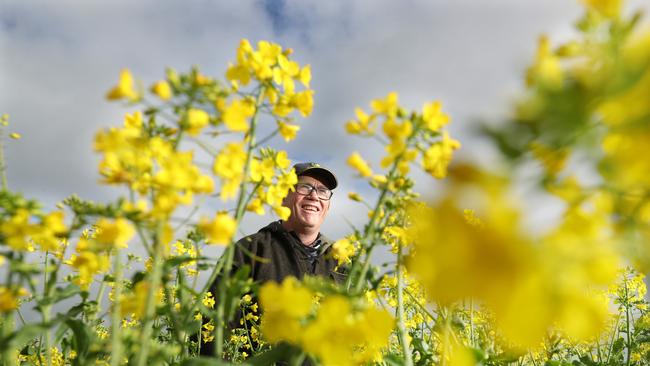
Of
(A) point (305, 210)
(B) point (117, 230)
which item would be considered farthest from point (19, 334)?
(A) point (305, 210)

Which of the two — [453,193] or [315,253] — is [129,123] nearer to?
[453,193]

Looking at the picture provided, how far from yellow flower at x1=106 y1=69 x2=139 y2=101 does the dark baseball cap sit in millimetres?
4453

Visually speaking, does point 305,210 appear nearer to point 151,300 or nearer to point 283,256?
point 283,256

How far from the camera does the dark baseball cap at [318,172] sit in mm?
5792

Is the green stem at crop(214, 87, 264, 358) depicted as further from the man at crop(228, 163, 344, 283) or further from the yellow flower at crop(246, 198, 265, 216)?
the man at crop(228, 163, 344, 283)

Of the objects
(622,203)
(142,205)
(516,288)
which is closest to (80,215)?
(142,205)

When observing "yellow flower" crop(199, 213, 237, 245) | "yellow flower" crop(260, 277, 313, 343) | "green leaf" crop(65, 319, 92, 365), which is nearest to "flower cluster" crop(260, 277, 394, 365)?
"yellow flower" crop(260, 277, 313, 343)

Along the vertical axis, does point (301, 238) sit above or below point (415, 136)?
above

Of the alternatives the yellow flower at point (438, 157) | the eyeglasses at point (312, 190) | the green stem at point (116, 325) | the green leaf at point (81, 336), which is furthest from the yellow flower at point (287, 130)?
the eyeglasses at point (312, 190)

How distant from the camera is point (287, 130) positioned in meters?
1.54

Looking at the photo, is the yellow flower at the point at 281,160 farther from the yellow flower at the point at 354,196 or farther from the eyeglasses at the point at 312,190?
the eyeglasses at the point at 312,190

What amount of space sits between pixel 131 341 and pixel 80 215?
0.37 metres

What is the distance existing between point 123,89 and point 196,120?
0.21 metres

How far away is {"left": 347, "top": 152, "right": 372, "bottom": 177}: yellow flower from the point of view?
4.97ft
